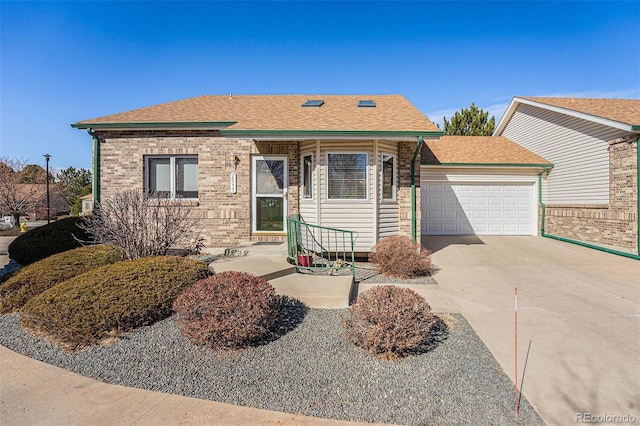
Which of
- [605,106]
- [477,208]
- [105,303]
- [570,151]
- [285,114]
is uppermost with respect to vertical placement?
[605,106]

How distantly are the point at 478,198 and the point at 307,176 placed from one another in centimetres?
777

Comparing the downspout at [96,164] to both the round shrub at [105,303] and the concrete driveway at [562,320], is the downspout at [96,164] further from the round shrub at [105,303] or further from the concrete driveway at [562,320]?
the concrete driveway at [562,320]

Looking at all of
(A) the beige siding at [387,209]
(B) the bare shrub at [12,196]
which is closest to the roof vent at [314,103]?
(A) the beige siding at [387,209]

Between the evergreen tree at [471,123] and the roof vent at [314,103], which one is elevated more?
the evergreen tree at [471,123]

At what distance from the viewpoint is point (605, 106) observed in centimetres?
1100

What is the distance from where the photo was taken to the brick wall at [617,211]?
874 centimetres

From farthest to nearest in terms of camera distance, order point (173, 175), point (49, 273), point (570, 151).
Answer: point (570, 151) < point (173, 175) < point (49, 273)

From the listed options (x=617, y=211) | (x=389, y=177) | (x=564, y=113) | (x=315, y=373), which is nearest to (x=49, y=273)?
(x=315, y=373)

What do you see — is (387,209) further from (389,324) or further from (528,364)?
(528,364)

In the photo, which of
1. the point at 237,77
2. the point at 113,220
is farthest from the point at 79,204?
the point at 113,220

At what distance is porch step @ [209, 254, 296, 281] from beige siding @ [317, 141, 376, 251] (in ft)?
5.69

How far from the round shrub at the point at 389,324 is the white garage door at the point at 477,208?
929 cm

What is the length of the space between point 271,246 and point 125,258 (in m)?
3.26

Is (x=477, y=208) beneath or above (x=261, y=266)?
above
